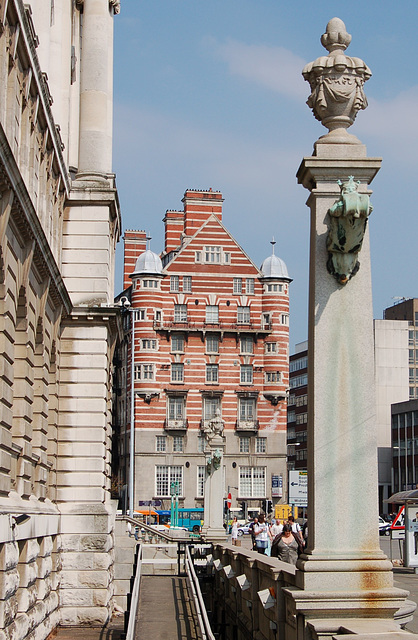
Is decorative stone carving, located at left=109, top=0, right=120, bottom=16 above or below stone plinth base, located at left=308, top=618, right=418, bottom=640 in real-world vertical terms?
above

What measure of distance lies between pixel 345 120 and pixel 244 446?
79.9m

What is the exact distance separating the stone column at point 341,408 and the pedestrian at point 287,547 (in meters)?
10.6

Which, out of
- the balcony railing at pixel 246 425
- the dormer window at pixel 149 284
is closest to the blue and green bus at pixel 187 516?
the balcony railing at pixel 246 425

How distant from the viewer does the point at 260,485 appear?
8988 cm

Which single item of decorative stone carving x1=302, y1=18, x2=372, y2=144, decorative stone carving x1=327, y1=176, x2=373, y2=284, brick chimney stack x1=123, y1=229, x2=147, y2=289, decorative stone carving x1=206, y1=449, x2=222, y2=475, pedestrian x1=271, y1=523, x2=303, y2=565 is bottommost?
pedestrian x1=271, y1=523, x2=303, y2=565

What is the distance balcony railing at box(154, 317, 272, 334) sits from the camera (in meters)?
90.2

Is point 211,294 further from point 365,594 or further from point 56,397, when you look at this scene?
point 365,594

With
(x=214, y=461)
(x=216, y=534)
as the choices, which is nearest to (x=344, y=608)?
(x=216, y=534)

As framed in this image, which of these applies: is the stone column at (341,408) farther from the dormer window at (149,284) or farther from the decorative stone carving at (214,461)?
the dormer window at (149,284)

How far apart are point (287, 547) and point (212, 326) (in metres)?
70.3

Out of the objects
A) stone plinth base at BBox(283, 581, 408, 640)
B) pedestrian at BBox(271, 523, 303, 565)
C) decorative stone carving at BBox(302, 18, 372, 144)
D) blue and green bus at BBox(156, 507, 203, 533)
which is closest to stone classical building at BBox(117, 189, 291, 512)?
blue and green bus at BBox(156, 507, 203, 533)

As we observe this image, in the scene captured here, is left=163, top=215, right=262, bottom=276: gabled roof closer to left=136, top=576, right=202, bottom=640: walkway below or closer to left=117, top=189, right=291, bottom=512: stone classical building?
left=117, top=189, right=291, bottom=512: stone classical building

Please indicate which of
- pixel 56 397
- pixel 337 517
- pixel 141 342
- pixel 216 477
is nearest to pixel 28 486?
pixel 56 397

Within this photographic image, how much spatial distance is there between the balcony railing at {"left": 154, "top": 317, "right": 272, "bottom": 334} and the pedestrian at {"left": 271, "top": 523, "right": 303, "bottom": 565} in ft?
226
